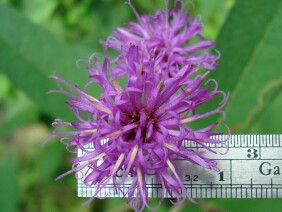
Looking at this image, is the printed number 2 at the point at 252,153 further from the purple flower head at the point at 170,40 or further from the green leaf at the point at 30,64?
the green leaf at the point at 30,64

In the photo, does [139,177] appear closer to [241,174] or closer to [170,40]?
[241,174]

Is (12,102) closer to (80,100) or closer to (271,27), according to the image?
(80,100)

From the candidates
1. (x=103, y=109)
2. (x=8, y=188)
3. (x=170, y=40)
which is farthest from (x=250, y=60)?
(x=8, y=188)

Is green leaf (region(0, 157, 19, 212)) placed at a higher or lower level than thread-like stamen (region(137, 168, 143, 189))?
lower

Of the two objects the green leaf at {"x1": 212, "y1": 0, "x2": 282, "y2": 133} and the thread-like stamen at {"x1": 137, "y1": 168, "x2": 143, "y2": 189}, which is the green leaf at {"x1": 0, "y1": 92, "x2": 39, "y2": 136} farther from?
the thread-like stamen at {"x1": 137, "y1": 168, "x2": 143, "y2": 189}

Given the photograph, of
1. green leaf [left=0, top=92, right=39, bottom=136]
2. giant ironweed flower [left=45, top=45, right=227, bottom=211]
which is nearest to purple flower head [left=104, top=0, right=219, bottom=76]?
giant ironweed flower [left=45, top=45, right=227, bottom=211]

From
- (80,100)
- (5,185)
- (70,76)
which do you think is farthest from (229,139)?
(5,185)
